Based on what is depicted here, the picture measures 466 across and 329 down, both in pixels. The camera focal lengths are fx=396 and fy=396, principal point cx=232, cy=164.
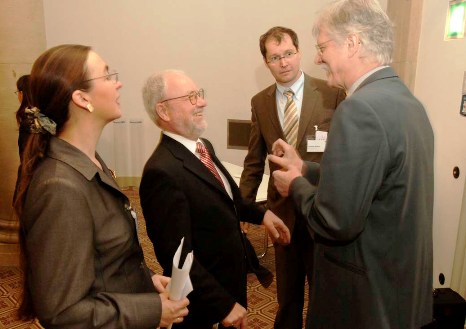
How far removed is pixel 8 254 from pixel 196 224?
2817 millimetres

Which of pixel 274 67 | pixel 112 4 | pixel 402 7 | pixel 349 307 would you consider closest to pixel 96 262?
pixel 349 307

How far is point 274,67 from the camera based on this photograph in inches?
98.9

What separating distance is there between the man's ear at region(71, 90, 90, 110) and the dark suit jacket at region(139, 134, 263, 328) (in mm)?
448

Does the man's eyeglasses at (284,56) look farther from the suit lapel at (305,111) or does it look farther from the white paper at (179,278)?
the white paper at (179,278)

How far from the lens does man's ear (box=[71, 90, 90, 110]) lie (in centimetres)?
127

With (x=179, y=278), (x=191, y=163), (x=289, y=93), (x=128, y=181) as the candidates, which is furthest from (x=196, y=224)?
(x=128, y=181)

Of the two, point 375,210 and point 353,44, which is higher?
point 353,44

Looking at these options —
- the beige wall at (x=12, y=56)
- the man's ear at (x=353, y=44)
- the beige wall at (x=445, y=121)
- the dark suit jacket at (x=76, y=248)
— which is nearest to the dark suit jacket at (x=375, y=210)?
the man's ear at (x=353, y=44)

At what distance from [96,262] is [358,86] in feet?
3.44

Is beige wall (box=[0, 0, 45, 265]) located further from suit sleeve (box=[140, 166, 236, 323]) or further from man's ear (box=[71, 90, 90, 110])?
man's ear (box=[71, 90, 90, 110])

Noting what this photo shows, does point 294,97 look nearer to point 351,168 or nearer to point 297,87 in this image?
point 297,87

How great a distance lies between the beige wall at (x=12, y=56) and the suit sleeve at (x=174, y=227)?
2292mm

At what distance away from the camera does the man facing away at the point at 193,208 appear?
165 centimetres

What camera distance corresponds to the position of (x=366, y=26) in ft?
4.42
